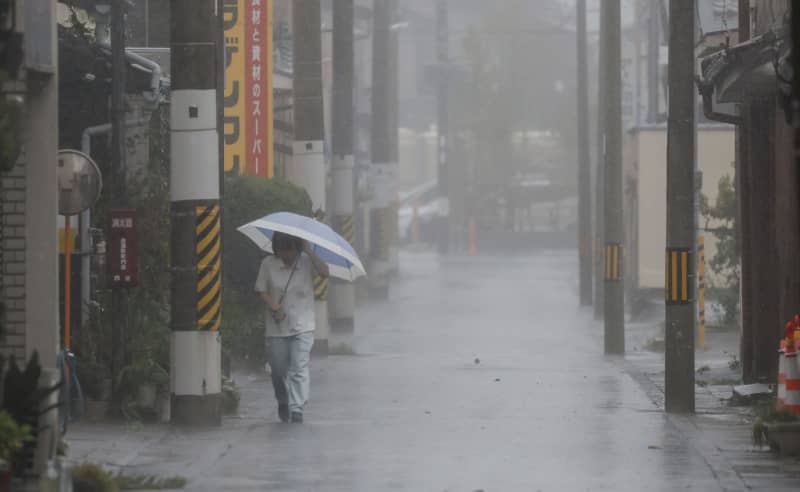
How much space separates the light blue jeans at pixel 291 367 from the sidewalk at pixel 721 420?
3.42m

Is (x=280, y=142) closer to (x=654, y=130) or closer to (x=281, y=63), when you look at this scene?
(x=281, y=63)

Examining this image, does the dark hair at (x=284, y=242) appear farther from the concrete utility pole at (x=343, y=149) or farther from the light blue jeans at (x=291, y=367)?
the concrete utility pole at (x=343, y=149)

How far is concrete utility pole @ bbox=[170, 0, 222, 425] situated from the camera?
1596 cm

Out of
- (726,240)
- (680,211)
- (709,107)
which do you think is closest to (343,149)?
(726,240)

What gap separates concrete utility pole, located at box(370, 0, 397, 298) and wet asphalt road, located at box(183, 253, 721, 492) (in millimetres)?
11515

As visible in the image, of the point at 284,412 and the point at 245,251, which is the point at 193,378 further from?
the point at 245,251

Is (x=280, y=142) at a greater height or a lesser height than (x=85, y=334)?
greater

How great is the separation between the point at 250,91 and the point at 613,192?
549 centimetres

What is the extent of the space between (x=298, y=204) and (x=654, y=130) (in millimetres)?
19575

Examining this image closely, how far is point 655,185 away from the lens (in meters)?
41.2

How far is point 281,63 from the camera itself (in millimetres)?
36188

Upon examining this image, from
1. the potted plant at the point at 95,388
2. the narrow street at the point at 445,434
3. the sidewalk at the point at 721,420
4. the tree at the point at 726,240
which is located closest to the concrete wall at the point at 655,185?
the tree at the point at 726,240

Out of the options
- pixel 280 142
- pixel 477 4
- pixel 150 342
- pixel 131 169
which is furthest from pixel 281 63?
pixel 477 4

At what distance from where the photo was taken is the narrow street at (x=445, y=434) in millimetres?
12883
